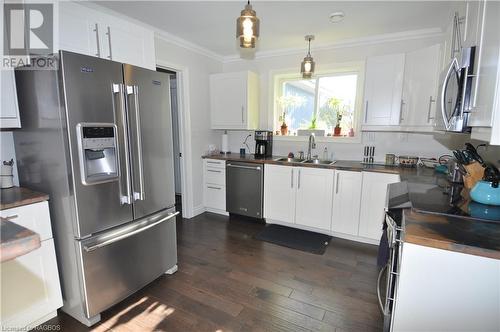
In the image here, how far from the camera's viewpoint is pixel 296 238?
10.3 ft

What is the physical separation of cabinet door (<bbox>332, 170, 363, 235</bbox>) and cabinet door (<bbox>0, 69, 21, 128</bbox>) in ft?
9.89

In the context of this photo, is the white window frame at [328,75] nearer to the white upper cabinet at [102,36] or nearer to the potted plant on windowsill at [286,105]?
the potted plant on windowsill at [286,105]

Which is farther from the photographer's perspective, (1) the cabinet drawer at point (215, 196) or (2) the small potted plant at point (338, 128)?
(1) the cabinet drawer at point (215, 196)

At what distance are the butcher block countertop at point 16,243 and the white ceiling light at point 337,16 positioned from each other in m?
2.88

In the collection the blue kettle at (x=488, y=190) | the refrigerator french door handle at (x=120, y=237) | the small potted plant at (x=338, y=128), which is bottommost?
the refrigerator french door handle at (x=120, y=237)

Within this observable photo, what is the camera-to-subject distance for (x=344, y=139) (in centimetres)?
352

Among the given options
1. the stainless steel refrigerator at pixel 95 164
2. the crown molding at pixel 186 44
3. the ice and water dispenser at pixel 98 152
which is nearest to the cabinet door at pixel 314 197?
the stainless steel refrigerator at pixel 95 164

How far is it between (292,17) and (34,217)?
2.83 meters

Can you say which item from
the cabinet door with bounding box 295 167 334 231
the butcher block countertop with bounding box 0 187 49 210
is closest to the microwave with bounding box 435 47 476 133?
the cabinet door with bounding box 295 167 334 231

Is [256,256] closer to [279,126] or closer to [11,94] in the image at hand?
[279,126]

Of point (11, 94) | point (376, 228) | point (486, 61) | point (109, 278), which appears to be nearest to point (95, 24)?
point (11, 94)

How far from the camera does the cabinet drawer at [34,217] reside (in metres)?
1.56

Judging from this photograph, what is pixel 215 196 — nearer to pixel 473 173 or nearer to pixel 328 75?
pixel 328 75

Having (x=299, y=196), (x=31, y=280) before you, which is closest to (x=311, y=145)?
(x=299, y=196)
